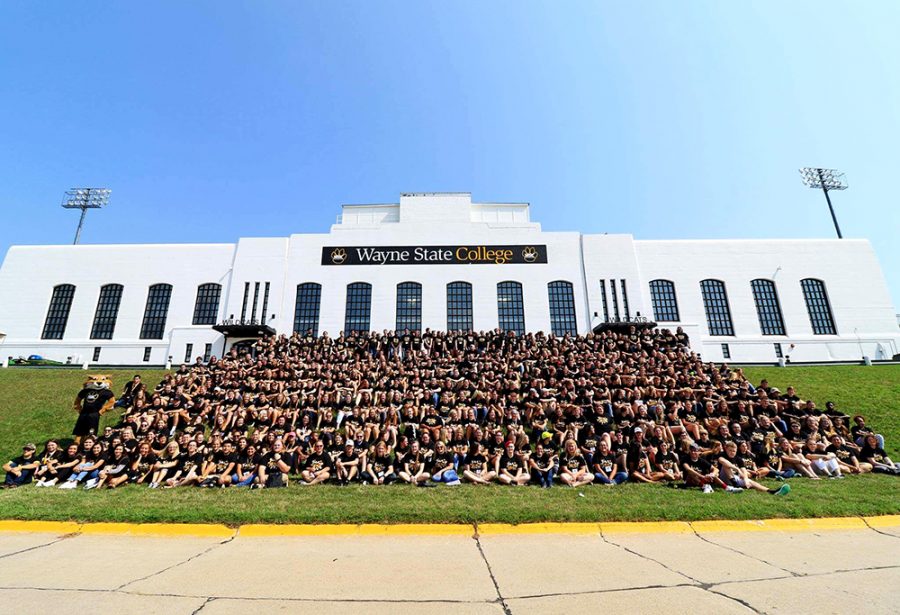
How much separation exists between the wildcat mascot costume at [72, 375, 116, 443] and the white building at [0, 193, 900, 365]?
46.4ft

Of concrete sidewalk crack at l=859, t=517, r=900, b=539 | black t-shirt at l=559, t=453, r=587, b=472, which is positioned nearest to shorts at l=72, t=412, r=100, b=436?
black t-shirt at l=559, t=453, r=587, b=472

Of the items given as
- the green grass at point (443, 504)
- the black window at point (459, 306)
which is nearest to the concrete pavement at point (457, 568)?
the green grass at point (443, 504)

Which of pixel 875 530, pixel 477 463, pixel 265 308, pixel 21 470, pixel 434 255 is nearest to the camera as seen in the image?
pixel 875 530

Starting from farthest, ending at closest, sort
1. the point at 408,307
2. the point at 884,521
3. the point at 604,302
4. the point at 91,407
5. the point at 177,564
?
the point at 408,307
the point at 604,302
the point at 91,407
the point at 884,521
the point at 177,564

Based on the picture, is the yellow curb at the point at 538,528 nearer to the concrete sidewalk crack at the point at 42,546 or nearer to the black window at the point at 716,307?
the concrete sidewalk crack at the point at 42,546

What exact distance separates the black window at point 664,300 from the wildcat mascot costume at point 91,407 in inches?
1163

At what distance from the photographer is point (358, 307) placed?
2856 centimetres

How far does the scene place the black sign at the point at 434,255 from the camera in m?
29.4

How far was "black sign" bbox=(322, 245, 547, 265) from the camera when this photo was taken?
29391 mm

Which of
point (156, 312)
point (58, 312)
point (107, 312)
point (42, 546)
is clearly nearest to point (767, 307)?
point (42, 546)

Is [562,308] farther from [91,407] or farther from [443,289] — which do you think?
[91,407]

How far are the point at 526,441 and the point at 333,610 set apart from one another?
685 centimetres

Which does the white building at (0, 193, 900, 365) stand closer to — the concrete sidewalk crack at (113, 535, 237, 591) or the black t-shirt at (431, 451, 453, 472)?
the black t-shirt at (431, 451, 453, 472)

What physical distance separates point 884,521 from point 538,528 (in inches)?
222
